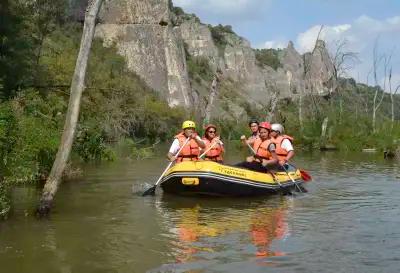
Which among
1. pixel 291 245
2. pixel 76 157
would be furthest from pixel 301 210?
pixel 76 157

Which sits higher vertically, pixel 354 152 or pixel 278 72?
pixel 278 72

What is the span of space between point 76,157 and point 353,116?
79.1 feet

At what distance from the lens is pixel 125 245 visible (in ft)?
25.3

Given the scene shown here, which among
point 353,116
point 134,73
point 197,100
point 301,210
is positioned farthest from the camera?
point 197,100

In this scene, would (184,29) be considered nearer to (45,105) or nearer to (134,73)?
(134,73)

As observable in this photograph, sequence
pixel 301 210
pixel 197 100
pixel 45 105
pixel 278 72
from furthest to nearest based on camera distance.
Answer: pixel 278 72, pixel 197 100, pixel 45 105, pixel 301 210

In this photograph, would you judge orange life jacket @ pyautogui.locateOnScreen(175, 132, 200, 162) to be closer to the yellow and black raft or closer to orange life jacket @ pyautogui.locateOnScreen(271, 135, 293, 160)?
the yellow and black raft

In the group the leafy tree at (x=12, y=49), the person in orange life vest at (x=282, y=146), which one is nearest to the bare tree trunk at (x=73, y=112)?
the person in orange life vest at (x=282, y=146)

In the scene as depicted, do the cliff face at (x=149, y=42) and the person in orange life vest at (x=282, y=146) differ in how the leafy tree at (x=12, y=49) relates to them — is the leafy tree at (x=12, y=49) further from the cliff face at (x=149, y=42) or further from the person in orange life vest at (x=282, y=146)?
the cliff face at (x=149, y=42)

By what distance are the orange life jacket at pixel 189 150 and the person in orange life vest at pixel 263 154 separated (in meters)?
1.09

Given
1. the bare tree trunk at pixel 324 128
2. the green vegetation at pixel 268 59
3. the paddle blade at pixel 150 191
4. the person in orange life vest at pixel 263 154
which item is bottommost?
the paddle blade at pixel 150 191

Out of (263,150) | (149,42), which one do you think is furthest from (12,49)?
(149,42)

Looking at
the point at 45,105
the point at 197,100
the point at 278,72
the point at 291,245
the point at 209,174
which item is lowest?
the point at 291,245

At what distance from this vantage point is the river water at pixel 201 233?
682cm
